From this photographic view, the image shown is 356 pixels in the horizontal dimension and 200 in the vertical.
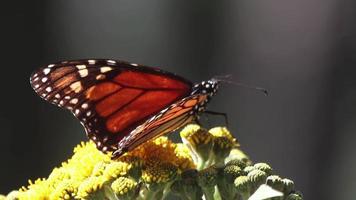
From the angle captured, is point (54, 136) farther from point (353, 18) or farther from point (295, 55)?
point (353, 18)

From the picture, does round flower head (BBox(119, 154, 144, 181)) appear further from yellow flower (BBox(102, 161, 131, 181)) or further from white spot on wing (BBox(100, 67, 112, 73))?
white spot on wing (BBox(100, 67, 112, 73))

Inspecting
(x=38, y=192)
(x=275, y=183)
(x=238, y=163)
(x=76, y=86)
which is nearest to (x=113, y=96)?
(x=76, y=86)

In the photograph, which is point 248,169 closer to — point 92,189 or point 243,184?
point 243,184

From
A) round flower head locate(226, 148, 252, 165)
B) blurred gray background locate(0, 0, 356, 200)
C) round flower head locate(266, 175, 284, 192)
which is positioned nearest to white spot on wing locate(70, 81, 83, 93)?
round flower head locate(226, 148, 252, 165)

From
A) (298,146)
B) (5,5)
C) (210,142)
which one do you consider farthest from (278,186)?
(5,5)

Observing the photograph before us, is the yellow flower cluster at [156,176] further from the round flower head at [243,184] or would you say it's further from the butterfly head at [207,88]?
the butterfly head at [207,88]

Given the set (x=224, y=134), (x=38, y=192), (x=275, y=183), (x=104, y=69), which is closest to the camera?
(x=275, y=183)
